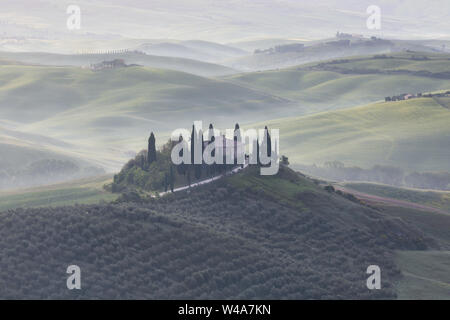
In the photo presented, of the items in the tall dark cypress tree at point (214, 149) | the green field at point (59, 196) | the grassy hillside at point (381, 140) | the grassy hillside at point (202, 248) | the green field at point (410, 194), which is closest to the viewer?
the grassy hillside at point (202, 248)

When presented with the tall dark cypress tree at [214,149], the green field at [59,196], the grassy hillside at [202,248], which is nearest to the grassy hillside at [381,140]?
the tall dark cypress tree at [214,149]

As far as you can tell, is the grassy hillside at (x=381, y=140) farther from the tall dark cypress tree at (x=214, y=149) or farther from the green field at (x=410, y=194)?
the tall dark cypress tree at (x=214, y=149)

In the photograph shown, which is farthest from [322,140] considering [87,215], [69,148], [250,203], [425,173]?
[87,215]

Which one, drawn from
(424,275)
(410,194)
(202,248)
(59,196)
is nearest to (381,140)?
(410,194)

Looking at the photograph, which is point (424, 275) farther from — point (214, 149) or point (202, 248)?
point (214, 149)

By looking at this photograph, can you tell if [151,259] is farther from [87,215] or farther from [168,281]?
[87,215]

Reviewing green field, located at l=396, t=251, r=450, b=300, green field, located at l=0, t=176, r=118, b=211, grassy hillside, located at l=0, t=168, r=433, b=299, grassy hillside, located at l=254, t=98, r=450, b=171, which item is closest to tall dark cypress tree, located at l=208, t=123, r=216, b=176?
grassy hillside, located at l=0, t=168, r=433, b=299
